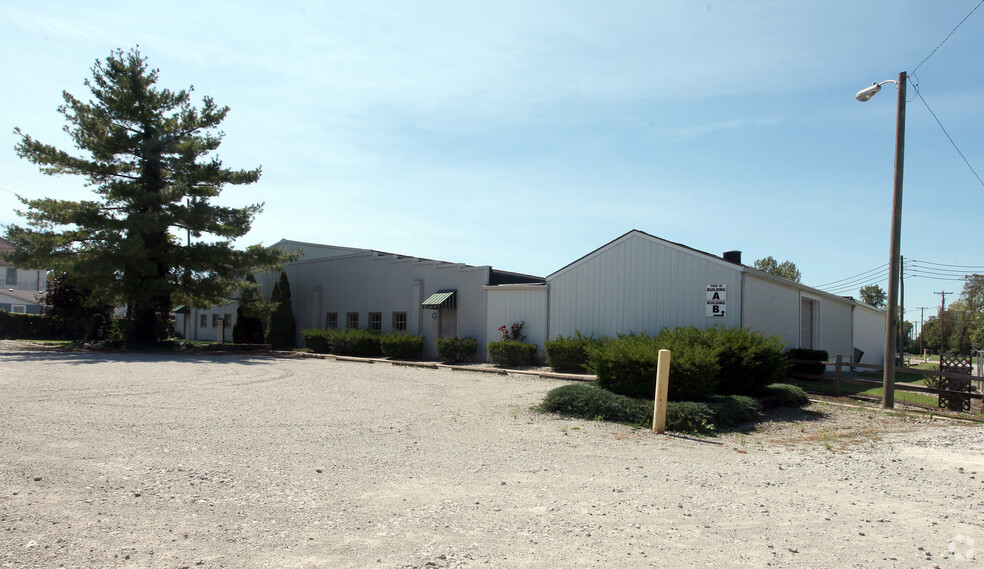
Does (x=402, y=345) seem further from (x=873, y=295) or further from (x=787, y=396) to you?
(x=873, y=295)

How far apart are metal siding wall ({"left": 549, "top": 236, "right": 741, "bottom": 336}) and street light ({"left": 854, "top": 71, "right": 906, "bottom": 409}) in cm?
374

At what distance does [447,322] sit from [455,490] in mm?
19177

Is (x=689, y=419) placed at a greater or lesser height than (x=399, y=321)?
lesser

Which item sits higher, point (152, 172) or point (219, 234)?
point (152, 172)

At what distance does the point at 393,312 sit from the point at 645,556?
23.4 m

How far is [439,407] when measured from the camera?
11133 mm

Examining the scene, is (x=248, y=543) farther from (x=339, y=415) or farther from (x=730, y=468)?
(x=339, y=415)

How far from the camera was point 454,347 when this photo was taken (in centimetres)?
2206

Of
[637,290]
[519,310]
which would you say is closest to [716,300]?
[637,290]

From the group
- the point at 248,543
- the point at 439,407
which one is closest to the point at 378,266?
the point at 439,407

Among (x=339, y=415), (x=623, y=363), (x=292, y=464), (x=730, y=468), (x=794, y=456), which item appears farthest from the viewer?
(x=623, y=363)

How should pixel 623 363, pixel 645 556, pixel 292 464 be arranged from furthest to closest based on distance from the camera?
pixel 623 363 → pixel 292 464 → pixel 645 556

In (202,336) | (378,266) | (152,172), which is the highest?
(152,172)

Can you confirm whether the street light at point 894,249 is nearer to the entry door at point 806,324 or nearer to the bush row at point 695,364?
the bush row at point 695,364
